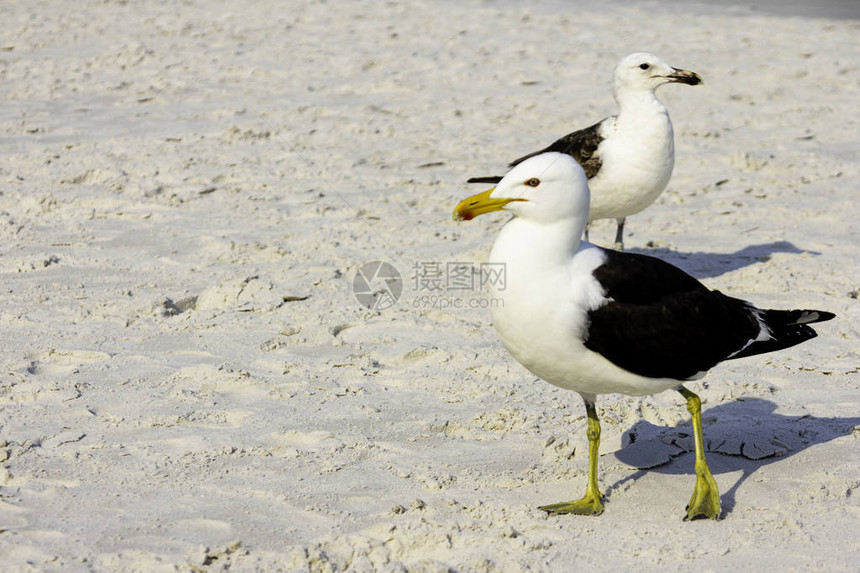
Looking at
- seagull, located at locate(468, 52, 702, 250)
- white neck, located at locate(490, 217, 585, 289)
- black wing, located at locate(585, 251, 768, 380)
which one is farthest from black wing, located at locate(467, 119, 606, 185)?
white neck, located at locate(490, 217, 585, 289)

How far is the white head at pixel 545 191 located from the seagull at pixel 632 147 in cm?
264

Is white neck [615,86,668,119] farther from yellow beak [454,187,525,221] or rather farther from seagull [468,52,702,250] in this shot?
yellow beak [454,187,525,221]

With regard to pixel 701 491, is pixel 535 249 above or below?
above

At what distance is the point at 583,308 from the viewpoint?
11.3 feet

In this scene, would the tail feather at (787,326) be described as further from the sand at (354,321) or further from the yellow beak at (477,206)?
the yellow beak at (477,206)

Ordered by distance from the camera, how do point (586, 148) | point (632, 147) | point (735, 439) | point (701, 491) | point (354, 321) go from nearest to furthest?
1. point (701, 491)
2. point (735, 439)
3. point (354, 321)
4. point (632, 147)
5. point (586, 148)

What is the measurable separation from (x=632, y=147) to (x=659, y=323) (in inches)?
108

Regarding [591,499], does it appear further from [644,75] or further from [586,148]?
[644,75]

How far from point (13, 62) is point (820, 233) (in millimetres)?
8267

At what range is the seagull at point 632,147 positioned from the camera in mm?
6113

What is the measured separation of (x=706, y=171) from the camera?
8.32m

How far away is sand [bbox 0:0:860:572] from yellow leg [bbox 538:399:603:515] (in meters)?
0.08

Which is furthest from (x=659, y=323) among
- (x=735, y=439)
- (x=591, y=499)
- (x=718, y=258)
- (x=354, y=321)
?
(x=718, y=258)

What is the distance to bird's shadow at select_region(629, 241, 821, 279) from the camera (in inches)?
257
